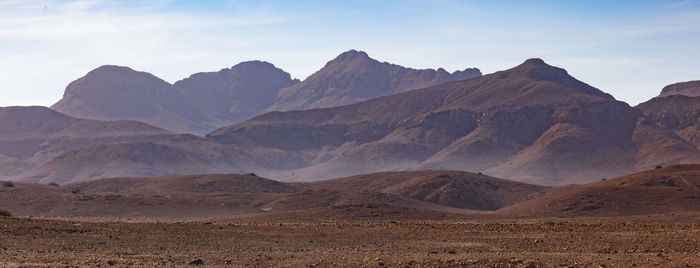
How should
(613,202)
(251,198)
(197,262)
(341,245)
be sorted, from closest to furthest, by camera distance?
(197,262) → (341,245) → (613,202) → (251,198)

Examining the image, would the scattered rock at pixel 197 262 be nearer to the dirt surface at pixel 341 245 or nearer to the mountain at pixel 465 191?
the dirt surface at pixel 341 245

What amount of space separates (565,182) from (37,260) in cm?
13999

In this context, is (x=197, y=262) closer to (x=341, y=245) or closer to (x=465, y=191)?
(x=341, y=245)

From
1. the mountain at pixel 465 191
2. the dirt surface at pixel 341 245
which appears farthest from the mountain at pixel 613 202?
the dirt surface at pixel 341 245

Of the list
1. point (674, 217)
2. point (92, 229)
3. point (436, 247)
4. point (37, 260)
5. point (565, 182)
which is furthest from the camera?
point (565, 182)

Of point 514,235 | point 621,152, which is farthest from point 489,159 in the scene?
point 514,235

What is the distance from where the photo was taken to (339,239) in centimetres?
2553

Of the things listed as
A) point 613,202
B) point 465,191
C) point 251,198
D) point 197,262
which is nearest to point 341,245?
point 197,262

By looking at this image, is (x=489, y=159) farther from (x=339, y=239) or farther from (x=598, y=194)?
(x=339, y=239)

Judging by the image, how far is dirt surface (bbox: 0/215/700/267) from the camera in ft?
60.9

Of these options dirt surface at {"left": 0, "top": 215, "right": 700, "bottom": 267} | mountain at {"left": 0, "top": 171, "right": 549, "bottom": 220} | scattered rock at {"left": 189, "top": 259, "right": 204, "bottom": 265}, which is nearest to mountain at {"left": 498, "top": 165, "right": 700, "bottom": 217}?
mountain at {"left": 0, "top": 171, "right": 549, "bottom": 220}

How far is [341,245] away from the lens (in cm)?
2388

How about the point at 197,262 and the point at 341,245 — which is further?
the point at 341,245

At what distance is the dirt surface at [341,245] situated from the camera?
60.9 ft
